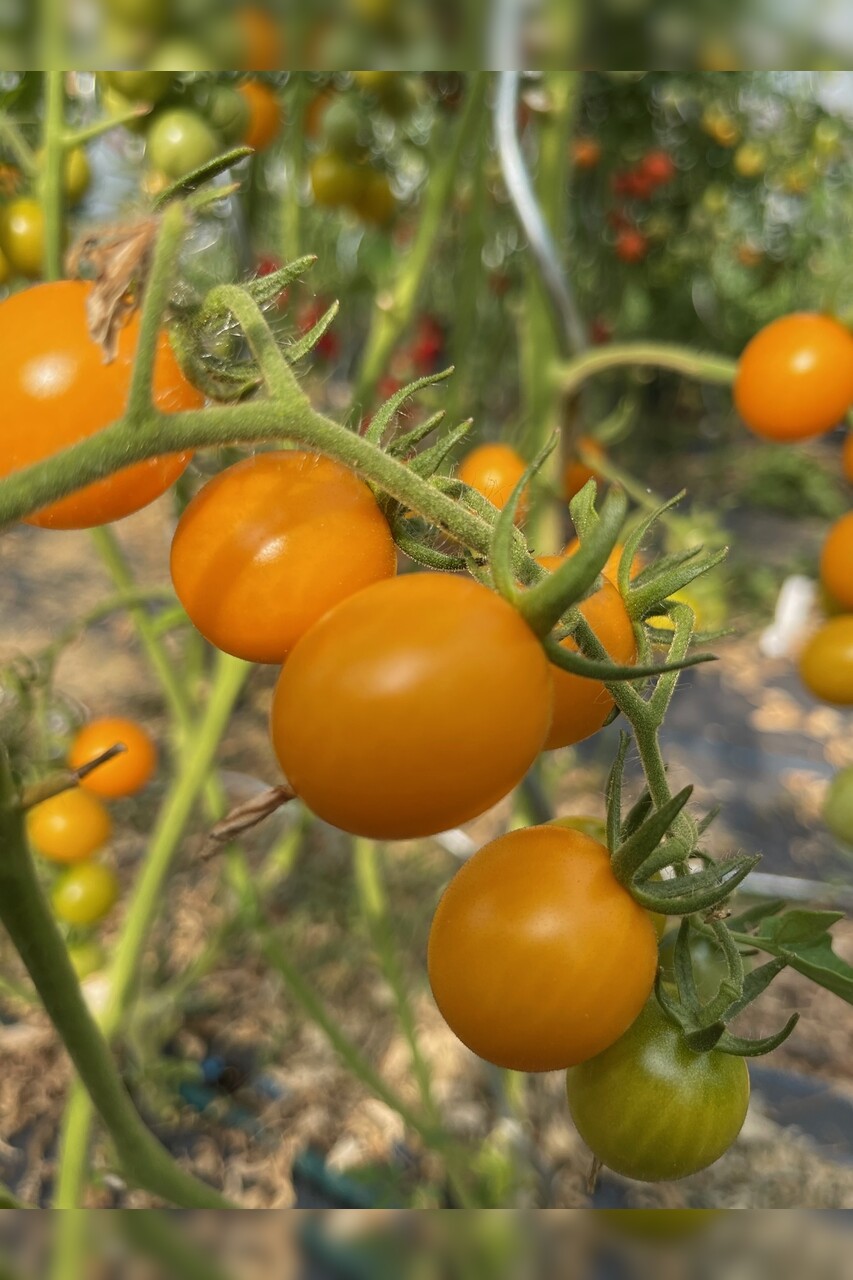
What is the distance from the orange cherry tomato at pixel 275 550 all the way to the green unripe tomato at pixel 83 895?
0.68 m

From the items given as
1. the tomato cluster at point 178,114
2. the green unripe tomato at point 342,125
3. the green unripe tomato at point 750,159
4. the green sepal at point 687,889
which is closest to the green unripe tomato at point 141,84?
the tomato cluster at point 178,114

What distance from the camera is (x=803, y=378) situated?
61 cm

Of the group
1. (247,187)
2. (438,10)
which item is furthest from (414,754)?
(247,187)

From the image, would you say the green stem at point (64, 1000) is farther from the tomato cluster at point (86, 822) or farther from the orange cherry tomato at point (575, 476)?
the orange cherry tomato at point (575, 476)

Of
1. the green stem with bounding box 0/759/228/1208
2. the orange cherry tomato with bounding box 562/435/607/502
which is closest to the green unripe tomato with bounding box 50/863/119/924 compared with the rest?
the green stem with bounding box 0/759/228/1208

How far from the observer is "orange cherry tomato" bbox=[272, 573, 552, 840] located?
→ 0.21 m

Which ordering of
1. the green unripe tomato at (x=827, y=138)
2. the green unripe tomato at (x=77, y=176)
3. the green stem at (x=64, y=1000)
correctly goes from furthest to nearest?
1. the green unripe tomato at (x=827, y=138)
2. the green unripe tomato at (x=77, y=176)
3. the green stem at (x=64, y=1000)

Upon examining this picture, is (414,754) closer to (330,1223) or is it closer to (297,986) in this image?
(330,1223)

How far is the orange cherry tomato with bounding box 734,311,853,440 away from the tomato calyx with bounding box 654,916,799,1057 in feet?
1.42

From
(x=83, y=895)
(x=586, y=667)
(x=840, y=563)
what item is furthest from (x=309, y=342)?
(x=83, y=895)

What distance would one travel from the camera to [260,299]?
0.89 feet

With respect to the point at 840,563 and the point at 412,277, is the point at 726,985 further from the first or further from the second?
the point at 412,277

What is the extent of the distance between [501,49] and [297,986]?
2.55ft

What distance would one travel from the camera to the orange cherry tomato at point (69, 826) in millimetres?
839
